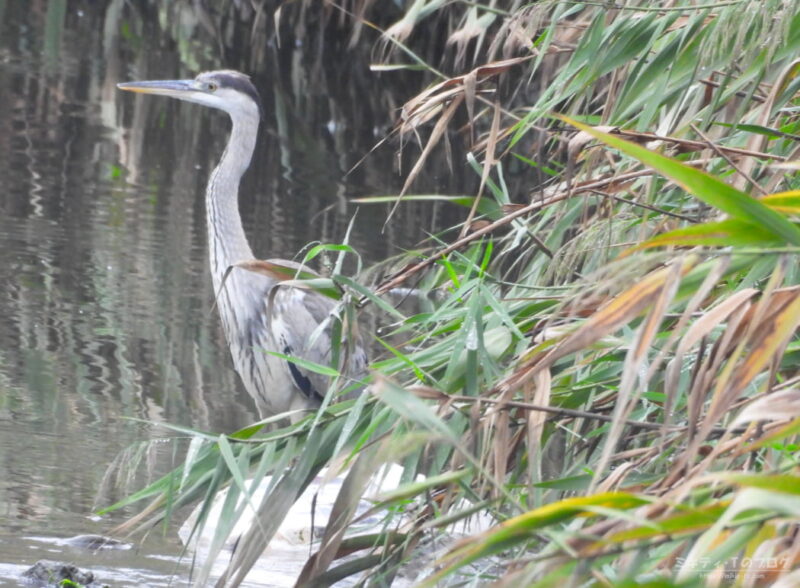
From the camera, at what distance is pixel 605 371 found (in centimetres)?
282

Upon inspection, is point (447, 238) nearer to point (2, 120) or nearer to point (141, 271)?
point (141, 271)

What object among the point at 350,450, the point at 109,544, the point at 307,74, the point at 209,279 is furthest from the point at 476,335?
the point at 307,74

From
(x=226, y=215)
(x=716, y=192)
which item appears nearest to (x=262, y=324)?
(x=226, y=215)

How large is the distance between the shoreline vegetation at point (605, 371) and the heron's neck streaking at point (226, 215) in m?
1.65

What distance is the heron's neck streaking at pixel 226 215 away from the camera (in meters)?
5.15

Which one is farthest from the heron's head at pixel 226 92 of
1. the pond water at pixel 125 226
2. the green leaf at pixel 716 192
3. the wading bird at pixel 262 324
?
the green leaf at pixel 716 192

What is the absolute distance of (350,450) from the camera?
2.75 meters

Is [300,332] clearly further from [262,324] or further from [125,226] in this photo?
[125,226]

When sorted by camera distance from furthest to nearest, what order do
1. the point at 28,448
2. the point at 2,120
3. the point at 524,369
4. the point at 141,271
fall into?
1. the point at 2,120
2. the point at 141,271
3. the point at 28,448
4. the point at 524,369

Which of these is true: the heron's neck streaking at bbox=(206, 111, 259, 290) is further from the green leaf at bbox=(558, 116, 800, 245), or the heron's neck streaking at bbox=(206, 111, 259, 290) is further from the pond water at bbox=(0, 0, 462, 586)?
the green leaf at bbox=(558, 116, 800, 245)

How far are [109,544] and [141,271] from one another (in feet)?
11.2

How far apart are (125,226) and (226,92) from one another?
2.16 meters

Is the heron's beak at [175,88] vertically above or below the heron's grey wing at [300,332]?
above

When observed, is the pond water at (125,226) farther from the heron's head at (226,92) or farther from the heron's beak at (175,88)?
the heron's beak at (175,88)
